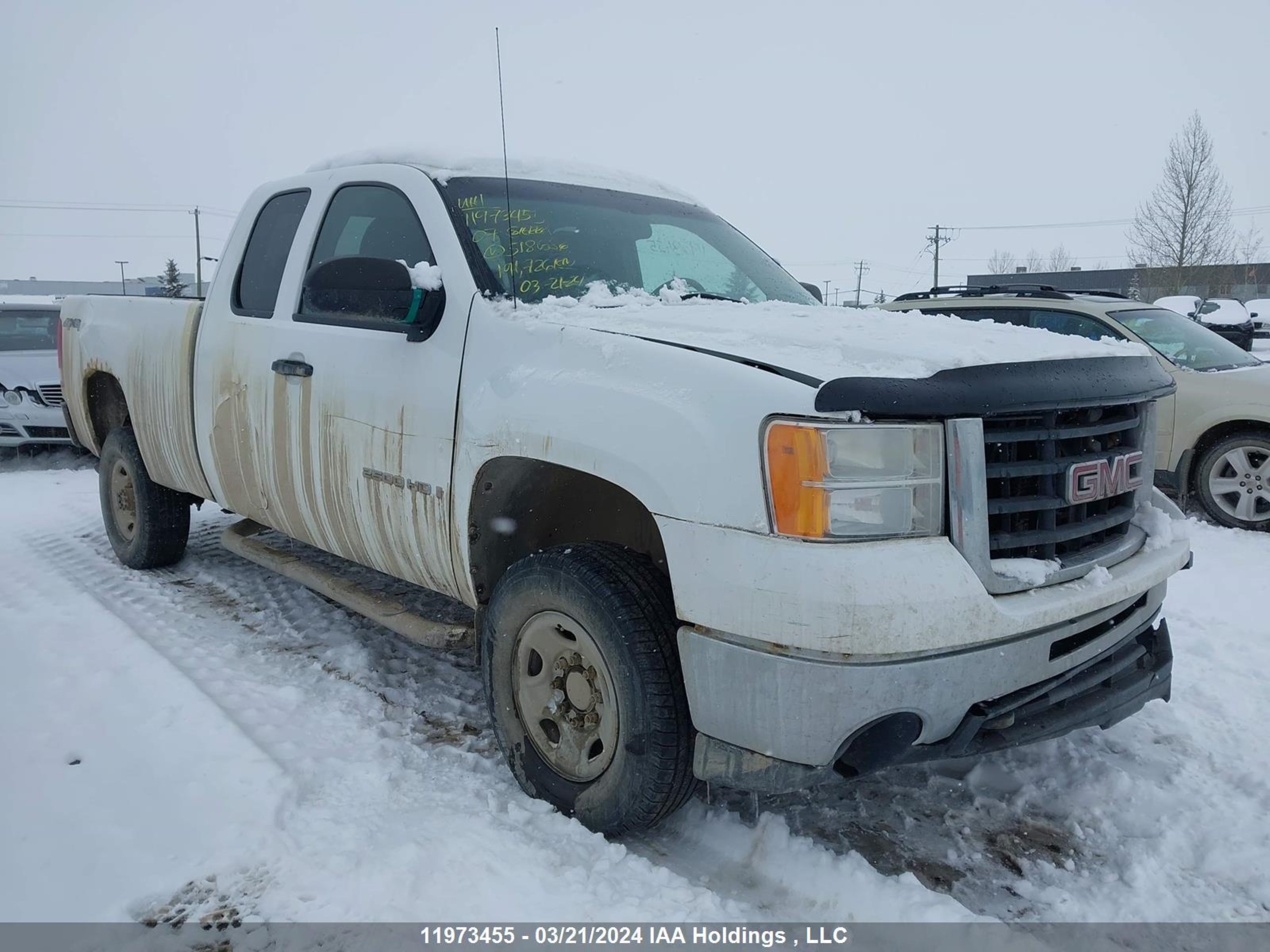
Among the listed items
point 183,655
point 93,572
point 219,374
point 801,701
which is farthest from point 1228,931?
point 93,572

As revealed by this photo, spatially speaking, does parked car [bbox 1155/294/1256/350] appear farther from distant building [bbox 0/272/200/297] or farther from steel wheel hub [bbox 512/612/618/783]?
distant building [bbox 0/272/200/297]

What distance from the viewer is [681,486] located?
7.48 feet

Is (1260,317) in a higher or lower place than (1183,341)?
lower

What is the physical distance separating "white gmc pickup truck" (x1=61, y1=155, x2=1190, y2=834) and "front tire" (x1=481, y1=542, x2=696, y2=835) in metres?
0.01

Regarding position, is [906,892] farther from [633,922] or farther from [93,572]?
[93,572]

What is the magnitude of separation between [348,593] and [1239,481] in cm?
607

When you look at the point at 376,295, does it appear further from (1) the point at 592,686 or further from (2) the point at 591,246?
(1) the point at 592,686

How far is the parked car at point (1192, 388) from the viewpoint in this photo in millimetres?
6492

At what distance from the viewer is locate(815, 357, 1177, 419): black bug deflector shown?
2.13 metres

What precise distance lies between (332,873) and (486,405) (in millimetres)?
1342

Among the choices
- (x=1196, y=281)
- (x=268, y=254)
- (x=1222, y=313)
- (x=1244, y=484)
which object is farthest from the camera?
(x=1196, y=281)

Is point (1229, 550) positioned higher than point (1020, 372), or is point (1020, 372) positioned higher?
point (1020, 372)

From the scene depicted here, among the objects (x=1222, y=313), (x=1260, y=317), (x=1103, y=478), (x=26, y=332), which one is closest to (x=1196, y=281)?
(x=1260, y=317)

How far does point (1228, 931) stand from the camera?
232 cm
